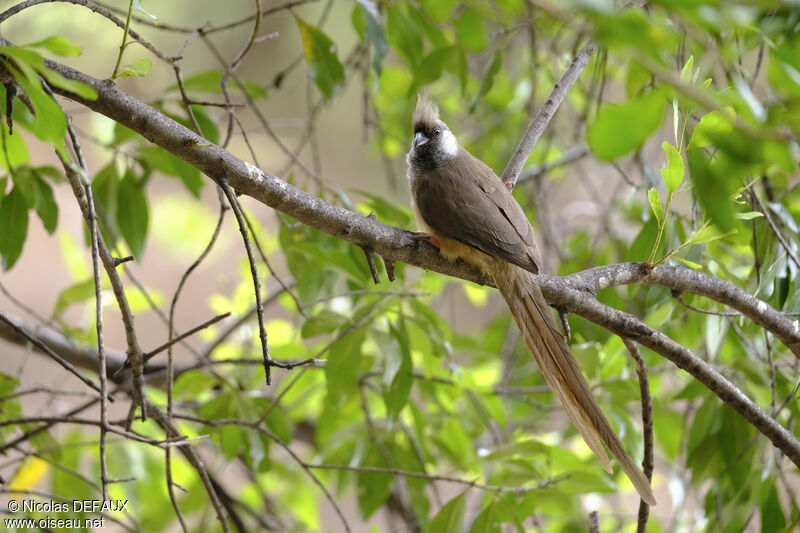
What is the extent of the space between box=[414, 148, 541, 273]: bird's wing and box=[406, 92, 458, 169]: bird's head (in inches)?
3.5

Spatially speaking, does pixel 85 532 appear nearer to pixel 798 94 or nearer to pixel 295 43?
pixel 798 94

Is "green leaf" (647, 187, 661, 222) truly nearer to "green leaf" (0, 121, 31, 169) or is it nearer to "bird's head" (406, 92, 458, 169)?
"bird's head" (406, 92, 458, 169)

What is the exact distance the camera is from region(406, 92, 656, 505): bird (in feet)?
5.49

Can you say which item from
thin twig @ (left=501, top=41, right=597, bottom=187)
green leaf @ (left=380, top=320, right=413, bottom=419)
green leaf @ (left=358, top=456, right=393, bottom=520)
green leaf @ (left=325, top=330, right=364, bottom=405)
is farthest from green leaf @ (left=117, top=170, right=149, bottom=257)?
thin twig @ (left=501, top=41, right=597, bottom=187)

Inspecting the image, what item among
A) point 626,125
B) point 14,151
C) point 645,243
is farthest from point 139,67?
point 645,243

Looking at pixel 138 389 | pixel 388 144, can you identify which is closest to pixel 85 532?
pixel 138 389

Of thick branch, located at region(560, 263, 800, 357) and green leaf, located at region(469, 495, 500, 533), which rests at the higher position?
thick branch, located at region(560, 263, 800, 357)

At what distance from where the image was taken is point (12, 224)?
1.85 metres

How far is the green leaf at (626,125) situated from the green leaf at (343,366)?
140 cm

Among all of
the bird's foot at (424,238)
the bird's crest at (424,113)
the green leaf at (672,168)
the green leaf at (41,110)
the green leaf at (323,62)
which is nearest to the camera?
the green leaf at (41,110)

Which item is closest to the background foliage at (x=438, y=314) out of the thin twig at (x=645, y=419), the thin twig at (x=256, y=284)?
the thin twig at (x=645, y=419)

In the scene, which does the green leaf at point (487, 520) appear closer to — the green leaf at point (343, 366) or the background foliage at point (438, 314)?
the background foliage at point (438, 314)

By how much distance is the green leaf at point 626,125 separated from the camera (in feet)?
2.59

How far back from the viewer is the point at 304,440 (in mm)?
3551
